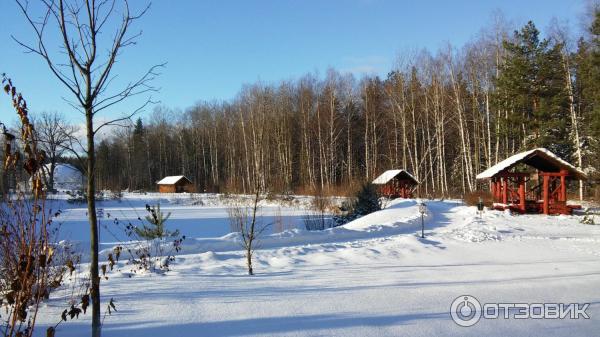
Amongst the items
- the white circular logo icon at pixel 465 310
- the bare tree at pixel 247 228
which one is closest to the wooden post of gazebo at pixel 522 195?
the bare tree at pixel 247 228

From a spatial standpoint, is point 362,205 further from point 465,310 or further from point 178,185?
point 178,185

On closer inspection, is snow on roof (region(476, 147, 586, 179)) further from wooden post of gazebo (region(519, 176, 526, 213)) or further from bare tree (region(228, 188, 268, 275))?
A: bare tree (region(228, 188, 268, 275))

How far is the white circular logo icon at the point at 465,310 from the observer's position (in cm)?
402

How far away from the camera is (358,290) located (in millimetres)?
5074

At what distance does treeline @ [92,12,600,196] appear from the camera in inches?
1035

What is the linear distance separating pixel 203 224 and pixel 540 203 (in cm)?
1541

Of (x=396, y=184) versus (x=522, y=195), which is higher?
(x=396, y=184)

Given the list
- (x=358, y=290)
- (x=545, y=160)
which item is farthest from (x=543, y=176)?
(x=358, y=290)

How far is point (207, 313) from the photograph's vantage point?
4.13 m

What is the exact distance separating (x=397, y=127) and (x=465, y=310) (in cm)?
3379

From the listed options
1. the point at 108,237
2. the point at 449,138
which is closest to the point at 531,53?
the point at 449,138

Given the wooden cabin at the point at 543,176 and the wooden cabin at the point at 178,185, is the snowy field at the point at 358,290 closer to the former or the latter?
the wooden cabin at the point at 543,176

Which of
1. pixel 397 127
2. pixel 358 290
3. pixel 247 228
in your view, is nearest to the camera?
pixel 358 290

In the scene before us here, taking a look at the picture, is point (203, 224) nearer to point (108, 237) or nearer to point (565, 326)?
point (108, 237)
